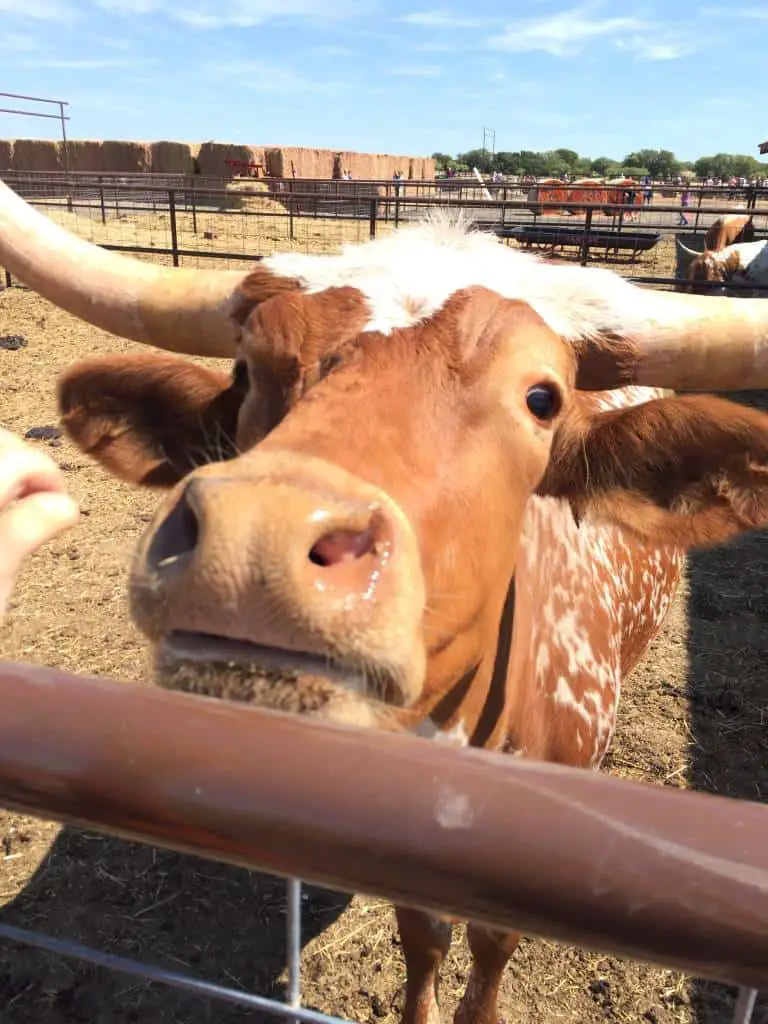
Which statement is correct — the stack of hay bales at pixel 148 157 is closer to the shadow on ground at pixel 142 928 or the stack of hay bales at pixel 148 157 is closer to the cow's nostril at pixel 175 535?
the shadow on ground at pixel 142 928

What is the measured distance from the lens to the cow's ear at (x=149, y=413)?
2229mm

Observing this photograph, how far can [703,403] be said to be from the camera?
1.99 meters

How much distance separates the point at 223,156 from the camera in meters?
39.5

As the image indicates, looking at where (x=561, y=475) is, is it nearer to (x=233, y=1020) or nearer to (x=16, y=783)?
(x=16, y=783)

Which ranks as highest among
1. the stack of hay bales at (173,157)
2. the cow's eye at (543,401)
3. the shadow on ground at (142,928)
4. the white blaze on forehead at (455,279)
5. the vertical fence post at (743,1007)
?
the stack of hay bales at (173,157)

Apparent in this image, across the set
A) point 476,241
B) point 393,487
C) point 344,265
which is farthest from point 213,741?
point 476,241

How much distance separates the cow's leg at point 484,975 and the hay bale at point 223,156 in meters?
40.1

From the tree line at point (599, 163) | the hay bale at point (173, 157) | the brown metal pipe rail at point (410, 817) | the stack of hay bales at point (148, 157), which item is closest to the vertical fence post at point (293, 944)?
the brown metal pipe rail at point (410, 817)

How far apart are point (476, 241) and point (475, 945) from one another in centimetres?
200

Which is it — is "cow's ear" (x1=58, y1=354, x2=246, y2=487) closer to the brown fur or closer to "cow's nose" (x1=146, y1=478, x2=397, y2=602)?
the brown fur

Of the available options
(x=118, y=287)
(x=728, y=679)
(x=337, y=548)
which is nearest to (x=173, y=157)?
(x=728, y=679)

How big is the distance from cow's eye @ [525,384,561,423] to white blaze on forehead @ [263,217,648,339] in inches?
8.5

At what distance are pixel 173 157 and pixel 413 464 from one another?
1697 inches

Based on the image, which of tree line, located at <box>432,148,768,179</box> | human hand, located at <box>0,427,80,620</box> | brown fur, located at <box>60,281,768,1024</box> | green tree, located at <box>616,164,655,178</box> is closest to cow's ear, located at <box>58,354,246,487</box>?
brown fur, located at <box>60,281,768,1024</box>
